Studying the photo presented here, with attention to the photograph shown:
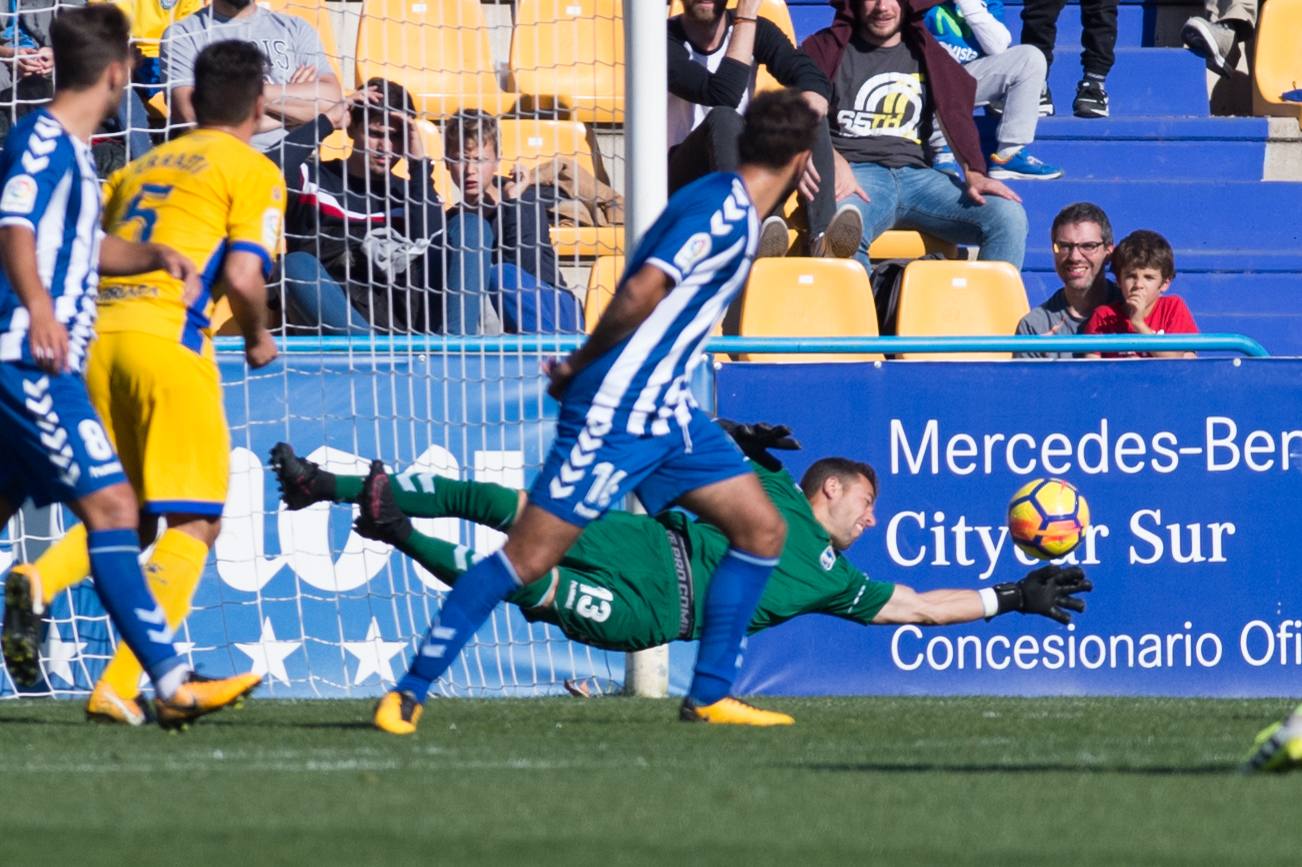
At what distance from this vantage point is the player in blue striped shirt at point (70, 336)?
18.2 ft

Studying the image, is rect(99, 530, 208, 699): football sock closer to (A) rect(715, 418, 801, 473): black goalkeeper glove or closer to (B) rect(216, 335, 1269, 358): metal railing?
(A) rect(715, 418, 801, 473): black goalkeeper glove

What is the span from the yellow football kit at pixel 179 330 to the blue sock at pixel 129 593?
1.29 ft

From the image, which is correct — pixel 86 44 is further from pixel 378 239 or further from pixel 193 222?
pixel 378 239

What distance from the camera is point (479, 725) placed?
20.8ft

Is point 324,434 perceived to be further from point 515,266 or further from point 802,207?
point 802,207

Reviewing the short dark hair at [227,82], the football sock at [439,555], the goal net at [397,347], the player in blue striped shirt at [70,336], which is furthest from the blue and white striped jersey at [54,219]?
the goal net at [397,347]

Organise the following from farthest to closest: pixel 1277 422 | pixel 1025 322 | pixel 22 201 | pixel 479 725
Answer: pixel 1025 322 < pixel 1277 422 < pixel 479 725 < pixel 22 201

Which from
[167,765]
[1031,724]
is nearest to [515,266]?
[1031,724]

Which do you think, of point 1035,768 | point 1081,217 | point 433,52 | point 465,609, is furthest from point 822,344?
point 1035,768

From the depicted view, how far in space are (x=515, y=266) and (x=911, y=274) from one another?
227 cm

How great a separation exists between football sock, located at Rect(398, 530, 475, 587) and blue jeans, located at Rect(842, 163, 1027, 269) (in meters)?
4.38

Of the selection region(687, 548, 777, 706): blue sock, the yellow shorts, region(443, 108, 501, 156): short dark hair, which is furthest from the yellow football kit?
region(443, 108, 501, 156): short dark hair

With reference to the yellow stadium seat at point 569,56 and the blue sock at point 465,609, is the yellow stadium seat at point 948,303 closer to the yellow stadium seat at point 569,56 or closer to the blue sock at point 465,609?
the yellow stadium seat at point 569,56

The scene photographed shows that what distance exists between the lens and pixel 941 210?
10.9m
